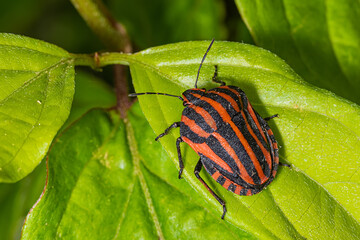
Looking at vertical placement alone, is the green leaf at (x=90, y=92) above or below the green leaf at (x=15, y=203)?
above

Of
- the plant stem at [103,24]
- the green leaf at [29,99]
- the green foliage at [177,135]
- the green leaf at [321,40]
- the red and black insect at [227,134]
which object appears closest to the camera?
the green leaf at [29,99]

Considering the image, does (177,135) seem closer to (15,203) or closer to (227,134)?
(227,134)

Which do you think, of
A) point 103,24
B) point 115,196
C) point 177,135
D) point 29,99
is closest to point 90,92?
point 103,24

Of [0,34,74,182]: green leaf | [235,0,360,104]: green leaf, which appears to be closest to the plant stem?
[0,34,74,182]: green leaf

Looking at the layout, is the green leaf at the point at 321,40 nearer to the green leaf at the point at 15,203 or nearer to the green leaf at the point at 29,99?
the green leaf at the point at 29,99

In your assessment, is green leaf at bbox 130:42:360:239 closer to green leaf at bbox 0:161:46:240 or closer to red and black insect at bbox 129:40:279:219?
red and black insect at bbox 129:40:279:219

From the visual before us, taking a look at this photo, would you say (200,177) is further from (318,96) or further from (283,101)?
(318,96)

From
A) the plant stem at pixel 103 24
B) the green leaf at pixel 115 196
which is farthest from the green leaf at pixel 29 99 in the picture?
the plant stem at pixel 103 24
